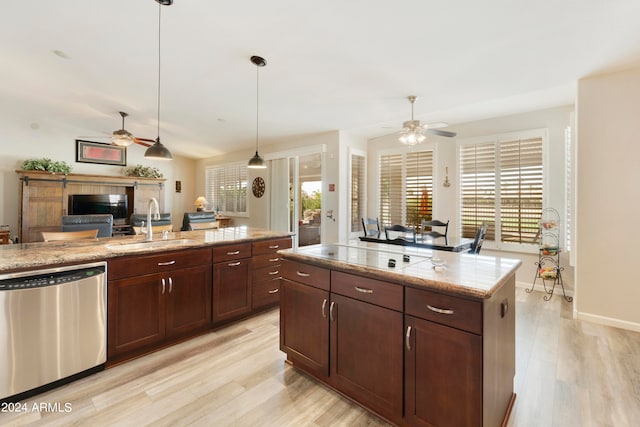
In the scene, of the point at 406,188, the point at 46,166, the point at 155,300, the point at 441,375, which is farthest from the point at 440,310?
the point at 46,166

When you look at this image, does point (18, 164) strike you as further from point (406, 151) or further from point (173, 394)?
point (406, 151)

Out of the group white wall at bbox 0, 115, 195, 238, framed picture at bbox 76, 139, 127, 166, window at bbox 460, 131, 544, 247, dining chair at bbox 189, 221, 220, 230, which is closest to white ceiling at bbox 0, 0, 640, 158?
window at bbox 460, 131, 544, 247

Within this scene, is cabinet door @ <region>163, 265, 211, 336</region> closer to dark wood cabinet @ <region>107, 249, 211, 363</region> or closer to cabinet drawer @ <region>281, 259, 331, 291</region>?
dark wood cabinet @ <region>107, 249, 211, 363</region>

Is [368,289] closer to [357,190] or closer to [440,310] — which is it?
[440,310]

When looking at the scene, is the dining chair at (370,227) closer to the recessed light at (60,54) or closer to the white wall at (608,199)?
the white wall at (608,199)

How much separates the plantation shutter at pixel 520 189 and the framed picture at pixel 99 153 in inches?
328

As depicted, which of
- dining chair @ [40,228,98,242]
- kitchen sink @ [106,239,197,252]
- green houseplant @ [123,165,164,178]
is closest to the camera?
kitchen sink @ [106,239,197,252]

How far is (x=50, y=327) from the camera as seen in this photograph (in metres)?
1.98

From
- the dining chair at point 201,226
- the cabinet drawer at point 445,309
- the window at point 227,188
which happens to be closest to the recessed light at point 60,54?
the dining chair at point 201,226

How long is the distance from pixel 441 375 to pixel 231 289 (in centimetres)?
222

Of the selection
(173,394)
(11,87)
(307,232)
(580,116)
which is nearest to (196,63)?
(173,394)

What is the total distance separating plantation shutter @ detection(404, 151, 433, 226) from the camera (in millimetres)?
5387

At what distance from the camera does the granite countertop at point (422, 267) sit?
1424 millimetres

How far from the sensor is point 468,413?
137cm
